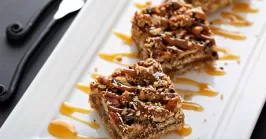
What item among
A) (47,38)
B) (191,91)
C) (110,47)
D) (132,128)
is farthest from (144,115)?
(47,38)

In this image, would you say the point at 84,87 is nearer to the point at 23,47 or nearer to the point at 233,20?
the point at 23,47

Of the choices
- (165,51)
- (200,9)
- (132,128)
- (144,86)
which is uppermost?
(200,9)

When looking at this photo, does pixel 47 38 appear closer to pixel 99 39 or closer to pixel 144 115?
pixel 99 39

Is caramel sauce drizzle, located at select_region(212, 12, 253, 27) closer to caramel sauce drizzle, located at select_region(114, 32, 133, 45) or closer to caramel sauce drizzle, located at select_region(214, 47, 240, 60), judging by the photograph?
caramel sauce drizzle, located at select_region(214, 47, 240, 60)

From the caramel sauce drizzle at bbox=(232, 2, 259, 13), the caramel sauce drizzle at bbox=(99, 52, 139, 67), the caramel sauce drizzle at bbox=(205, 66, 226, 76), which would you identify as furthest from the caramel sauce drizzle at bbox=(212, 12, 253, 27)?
the caramel sauce drizzle at bbox=(99, 52, 139, 67)

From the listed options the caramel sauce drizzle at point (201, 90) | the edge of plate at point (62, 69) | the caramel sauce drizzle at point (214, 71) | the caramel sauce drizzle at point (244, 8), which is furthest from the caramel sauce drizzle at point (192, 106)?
the caramel sauce drizzle at point (244, 8)

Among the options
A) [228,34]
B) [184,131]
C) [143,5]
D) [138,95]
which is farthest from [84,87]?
[228,34]
